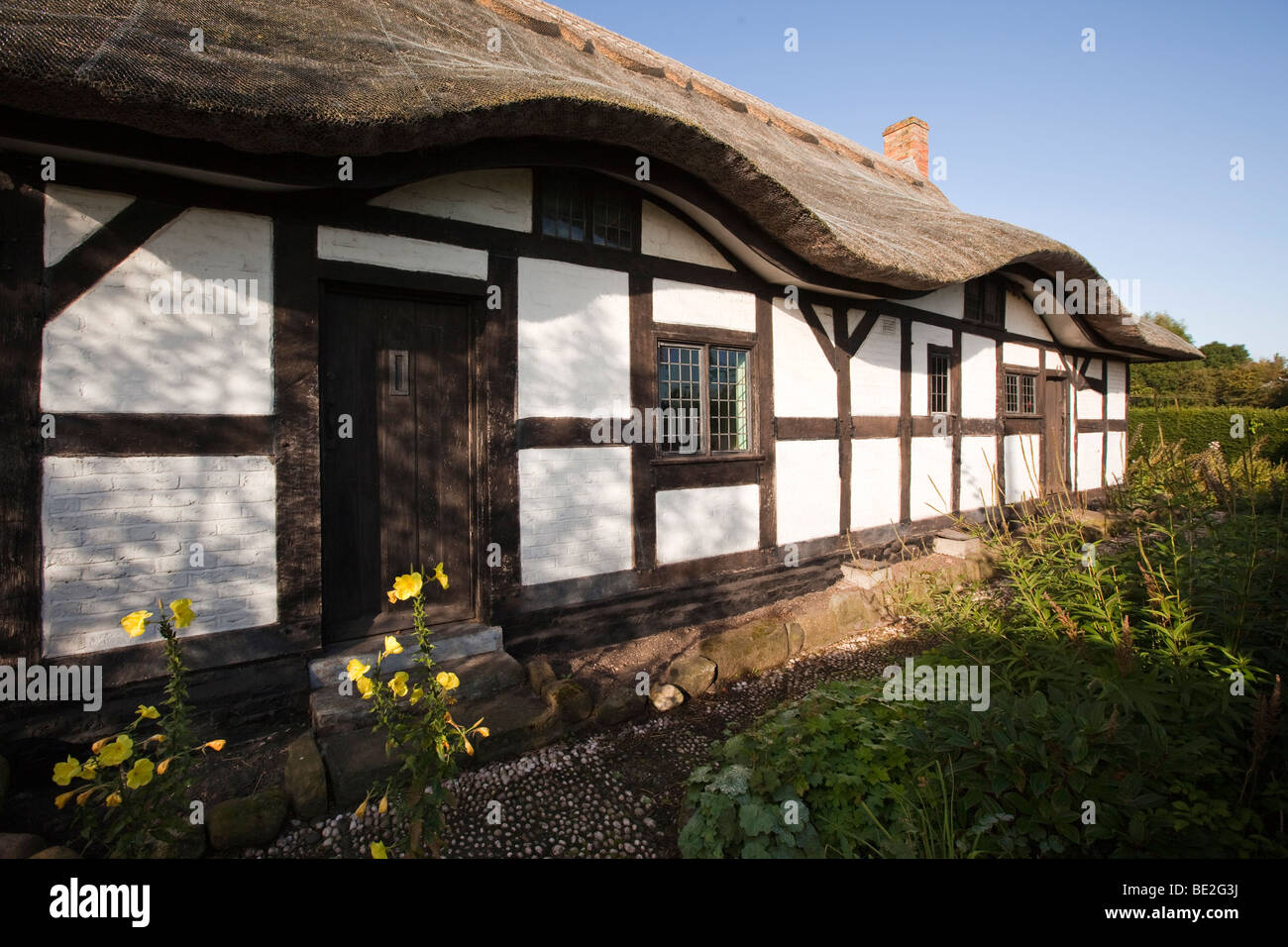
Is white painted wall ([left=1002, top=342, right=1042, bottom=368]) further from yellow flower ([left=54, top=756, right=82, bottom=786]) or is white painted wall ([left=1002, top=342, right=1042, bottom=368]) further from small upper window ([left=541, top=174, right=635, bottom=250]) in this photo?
yellow flower ([left=54, top=756, right=82, bottom=786])

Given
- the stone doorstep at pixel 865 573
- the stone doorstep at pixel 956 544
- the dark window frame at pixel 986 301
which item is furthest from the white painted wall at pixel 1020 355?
the stone doorstep at pixel 865 573

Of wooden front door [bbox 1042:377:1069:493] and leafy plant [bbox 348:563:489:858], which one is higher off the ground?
wooden front door [bbox 1042:377:1069:493]

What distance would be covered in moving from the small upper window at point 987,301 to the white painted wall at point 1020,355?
416mm

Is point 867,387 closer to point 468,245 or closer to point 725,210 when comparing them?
point 725,210

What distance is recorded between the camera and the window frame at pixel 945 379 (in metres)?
7.91

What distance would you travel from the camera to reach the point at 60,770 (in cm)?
188

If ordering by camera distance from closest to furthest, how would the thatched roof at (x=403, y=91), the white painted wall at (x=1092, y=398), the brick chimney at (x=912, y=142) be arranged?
1. the thatched roof at (x=403, y=91)
2. the white painted wall at (x=1092, y=398)
3. the brick chimney at (x=912, y=142)

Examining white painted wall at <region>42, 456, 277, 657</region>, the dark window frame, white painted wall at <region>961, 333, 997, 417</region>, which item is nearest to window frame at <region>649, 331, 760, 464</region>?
white painted wall at <region>42, 456, 277, 657</region>

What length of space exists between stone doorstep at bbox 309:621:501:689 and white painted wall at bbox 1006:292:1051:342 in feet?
29.4

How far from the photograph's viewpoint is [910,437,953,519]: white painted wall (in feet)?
25.3

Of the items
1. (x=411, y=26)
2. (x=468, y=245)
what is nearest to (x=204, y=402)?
(x=468, y=245)

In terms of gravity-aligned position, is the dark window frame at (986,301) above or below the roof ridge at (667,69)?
below

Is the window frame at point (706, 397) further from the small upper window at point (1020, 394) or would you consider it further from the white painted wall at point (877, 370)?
the small upper window at point (1020, 394)

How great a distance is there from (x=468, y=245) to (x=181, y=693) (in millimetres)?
3261
